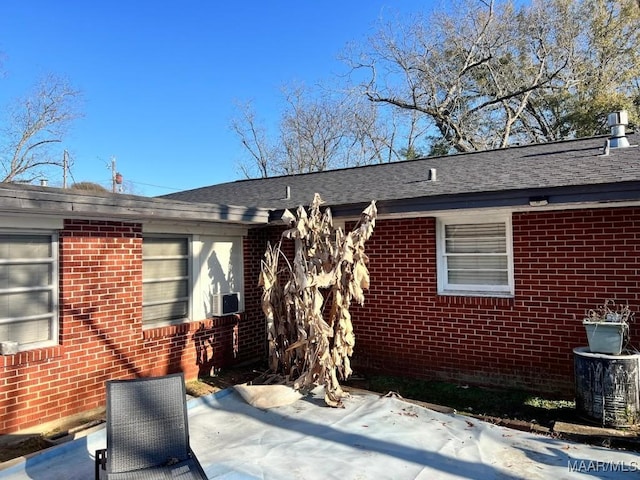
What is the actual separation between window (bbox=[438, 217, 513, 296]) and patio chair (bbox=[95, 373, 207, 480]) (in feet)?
14.1

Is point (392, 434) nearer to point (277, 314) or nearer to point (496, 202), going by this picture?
point (277, 314)

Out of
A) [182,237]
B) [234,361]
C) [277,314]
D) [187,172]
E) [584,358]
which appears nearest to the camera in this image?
[584,358]

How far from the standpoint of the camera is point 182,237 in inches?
267

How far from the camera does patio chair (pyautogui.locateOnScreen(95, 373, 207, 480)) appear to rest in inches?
132

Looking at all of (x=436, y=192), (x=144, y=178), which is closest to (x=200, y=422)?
(x=436, y=192)

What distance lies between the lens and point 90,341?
544cm

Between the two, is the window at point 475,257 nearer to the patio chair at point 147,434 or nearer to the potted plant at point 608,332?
the potted plant at point 608,332

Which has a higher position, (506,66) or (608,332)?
(506,66)

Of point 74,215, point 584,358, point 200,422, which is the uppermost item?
point 74,215

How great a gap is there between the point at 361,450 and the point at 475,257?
3.43m

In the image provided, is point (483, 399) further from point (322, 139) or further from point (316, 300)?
point (322, 139)

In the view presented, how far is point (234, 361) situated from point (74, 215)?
359 centimetres

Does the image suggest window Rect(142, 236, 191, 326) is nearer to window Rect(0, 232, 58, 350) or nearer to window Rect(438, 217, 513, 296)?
window Rect(0, 232, 58, 350)

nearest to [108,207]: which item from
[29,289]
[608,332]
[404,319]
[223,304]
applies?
[29,289]
